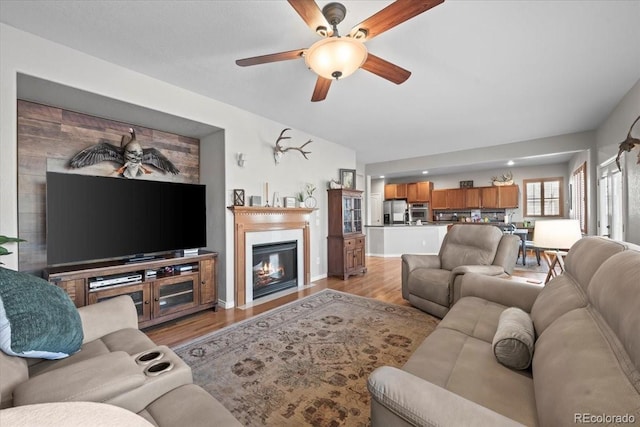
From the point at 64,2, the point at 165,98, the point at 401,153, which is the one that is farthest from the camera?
the point at 401,153

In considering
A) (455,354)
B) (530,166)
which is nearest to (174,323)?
(455,354)

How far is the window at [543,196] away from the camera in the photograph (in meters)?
7.38

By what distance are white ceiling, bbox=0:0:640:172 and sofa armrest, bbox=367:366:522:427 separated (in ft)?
7.17

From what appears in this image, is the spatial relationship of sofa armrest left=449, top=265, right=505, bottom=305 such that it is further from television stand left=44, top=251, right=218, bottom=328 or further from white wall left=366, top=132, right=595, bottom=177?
white wall left=366, top=132, right=595, bottom=177

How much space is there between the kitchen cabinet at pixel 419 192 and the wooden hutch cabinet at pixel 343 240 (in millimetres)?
4487

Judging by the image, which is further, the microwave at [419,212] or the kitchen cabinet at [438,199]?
the microwave at [419,212]

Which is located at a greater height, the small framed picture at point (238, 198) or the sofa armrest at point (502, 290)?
the small framed picture at point (238, 198)

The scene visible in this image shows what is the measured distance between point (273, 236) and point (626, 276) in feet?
11.7

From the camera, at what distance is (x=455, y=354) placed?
1.40 metres

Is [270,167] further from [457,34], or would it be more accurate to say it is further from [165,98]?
[457,34]

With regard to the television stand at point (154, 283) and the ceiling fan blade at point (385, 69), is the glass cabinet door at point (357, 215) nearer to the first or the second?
the television stand at point (154, 283)

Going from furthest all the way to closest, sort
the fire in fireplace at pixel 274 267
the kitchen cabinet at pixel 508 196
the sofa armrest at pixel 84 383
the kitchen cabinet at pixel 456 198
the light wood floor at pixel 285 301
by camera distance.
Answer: the kitchen cabinet at pixel 456 198, the kitchen cabinet at pixel 508 196, the fire in fireplace at pixel 274 267, the light wood floor at pixel 285 301, the sofa armrest at pixel 84 383

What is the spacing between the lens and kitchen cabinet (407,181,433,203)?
882 centimetres

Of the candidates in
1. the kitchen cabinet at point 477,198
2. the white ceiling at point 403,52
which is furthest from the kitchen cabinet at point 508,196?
Result: the white ceiling at point 403,52
